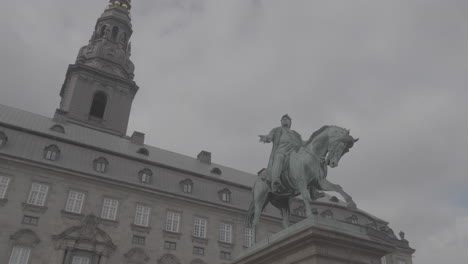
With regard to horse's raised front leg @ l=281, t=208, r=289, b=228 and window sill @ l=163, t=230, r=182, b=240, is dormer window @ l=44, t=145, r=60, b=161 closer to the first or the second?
window sill @ l=163, t=230, r=182, b=240

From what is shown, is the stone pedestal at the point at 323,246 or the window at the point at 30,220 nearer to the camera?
the stone pedestal at the point at 323,246

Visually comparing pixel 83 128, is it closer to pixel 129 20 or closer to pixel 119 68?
pixel 119 68

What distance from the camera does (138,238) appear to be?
37.9 m

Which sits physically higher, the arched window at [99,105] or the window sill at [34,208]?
the arched window at [99,105]

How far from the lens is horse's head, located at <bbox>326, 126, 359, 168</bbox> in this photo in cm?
1150

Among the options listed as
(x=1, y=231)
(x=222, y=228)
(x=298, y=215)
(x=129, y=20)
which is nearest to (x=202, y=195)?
(x=222, y=228)

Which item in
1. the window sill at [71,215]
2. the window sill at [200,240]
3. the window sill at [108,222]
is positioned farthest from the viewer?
the window sill at [200,240]

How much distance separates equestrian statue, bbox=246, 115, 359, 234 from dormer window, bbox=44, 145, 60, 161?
2978cm

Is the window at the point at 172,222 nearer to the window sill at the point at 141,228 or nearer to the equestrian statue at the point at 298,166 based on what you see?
the window sill at the point at 141,228

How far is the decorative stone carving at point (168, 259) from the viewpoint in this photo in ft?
123

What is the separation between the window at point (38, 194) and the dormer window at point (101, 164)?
15.9 feet

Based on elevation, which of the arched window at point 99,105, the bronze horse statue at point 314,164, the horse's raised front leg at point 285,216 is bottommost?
the horse's raised front leg at point 285,216

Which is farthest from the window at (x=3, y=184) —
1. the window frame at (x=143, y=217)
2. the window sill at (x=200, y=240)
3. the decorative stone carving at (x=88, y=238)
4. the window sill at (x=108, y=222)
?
the window sill at (x=200, y=240)

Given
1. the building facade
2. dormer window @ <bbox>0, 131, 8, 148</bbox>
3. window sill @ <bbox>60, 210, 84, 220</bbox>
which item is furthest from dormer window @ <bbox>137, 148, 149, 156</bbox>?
dormer window @ <bbox>0, 131, 8, 148</bbox>
